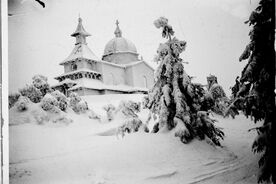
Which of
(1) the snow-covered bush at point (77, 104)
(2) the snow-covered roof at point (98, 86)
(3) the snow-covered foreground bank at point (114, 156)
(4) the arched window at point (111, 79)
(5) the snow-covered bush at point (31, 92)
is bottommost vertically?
(3) the snow-covered foreground bank at point (114, 156)

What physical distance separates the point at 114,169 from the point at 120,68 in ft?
5.79

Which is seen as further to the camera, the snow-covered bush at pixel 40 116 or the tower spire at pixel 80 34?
the tower spire at pixel 80 34

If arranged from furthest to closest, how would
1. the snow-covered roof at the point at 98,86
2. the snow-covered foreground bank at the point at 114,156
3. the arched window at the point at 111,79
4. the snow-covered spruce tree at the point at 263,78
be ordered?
1. the arched window at the point at 111,79
2. the snow-covered roof at the point at 98,86
3. the snow-covered foreground bank at the point at 114,156
4. the snow-covered spruce tree at the point at 263,78

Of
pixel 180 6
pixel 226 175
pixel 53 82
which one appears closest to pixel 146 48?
pixel 180 6

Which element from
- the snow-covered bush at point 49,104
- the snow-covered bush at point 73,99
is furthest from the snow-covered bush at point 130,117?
the snow-covered bush at point 49,104

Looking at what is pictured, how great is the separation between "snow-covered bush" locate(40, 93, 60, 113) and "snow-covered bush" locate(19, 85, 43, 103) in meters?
0.09

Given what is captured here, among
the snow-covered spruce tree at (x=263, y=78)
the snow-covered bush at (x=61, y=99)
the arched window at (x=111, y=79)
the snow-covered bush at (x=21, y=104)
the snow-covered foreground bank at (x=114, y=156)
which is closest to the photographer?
the snow-covered spruce tree at (x=263, y=78)

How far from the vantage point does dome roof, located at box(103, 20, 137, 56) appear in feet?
13.2

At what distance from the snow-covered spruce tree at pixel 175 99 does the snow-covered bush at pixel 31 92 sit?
1446mm

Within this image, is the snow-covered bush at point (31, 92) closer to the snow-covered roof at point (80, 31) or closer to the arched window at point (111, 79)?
the snow-covered roof at point (80, 31)

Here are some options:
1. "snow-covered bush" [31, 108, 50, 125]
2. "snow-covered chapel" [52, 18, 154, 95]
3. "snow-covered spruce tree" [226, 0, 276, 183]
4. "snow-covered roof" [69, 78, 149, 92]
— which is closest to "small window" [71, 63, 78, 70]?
"snow-covered chapel" [52, 18, 154, 95]

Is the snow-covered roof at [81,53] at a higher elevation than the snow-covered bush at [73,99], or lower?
higher

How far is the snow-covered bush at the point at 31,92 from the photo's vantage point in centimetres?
371

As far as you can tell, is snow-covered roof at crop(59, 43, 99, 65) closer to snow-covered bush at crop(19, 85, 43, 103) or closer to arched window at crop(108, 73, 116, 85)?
arched window at crop(108, 73, 116, 85)
